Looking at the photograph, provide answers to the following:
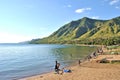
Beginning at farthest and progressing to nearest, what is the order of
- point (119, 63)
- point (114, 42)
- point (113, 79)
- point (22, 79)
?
1. point (114, 42)
2. point (119, 63)
3. point (22, 79)
4. point (113, 79)

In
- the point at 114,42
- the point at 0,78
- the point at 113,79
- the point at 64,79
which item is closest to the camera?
the point at 113,79

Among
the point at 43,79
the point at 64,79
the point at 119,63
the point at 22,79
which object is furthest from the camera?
the point at 119,63

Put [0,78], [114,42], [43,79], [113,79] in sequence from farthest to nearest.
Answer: [114,42] → [0,78] → [43,79] → [113,79]

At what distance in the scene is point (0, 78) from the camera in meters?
37.5

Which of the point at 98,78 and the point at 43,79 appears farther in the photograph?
the point at 43,79

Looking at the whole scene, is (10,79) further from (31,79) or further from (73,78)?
(73,78)

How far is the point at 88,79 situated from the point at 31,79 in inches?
421

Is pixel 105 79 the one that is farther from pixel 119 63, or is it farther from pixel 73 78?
pixel 119 63

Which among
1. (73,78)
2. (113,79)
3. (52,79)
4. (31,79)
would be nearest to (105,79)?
(113,79)

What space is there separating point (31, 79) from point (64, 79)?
6.90m

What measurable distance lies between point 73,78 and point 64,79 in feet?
5.17

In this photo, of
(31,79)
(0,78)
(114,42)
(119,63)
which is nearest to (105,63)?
(119,63)

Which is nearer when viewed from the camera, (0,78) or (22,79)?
(22,79)

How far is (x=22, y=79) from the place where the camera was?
115 feet
